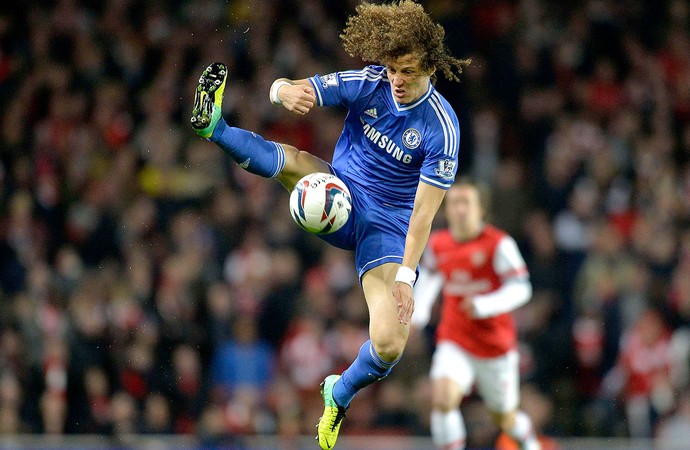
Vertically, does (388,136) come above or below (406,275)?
above

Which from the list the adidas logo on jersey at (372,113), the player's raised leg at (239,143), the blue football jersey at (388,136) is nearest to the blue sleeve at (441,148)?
the blue football jersey at (388,136)

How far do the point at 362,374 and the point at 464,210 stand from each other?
2625 mm

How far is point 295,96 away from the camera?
Result: 6559 millimetres

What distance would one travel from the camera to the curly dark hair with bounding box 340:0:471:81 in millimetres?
6520

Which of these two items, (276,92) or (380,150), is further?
(380,150)

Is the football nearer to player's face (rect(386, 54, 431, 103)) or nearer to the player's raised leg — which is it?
the player's raised leg

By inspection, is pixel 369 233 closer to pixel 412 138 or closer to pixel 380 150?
pixel 380 150

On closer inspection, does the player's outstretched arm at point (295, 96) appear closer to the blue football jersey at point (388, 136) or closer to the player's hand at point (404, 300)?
the blue football jersey at point (388, 136)

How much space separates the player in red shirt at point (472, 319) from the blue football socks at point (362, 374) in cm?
200

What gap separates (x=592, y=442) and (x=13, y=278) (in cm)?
597

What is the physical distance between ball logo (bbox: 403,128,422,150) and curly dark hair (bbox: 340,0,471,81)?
15.3 inches

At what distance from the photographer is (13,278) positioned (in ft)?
39.3

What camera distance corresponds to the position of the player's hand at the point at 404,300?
6457 mm

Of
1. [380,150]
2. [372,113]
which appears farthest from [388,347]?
[372,113]
